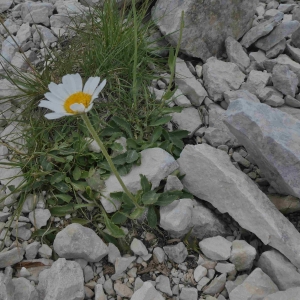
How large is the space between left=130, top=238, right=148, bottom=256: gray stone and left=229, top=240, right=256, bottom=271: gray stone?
408mm

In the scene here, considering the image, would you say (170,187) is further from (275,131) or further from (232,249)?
(275,131)

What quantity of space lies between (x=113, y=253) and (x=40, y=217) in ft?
1.37

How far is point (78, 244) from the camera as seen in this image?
211 centimetres

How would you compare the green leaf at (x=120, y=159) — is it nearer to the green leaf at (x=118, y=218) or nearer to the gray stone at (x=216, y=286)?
the green leaf at (x=118, y=218)

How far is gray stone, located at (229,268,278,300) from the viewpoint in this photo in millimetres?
2000

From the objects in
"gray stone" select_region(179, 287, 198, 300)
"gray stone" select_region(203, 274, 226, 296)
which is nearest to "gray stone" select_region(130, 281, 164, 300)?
"gray stone" select_region(179, 287, 198, 300)

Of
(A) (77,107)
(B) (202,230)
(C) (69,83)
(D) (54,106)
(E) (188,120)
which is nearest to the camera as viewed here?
(A) (77,107)

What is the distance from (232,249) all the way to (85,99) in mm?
1003

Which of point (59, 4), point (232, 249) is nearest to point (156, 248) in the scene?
point (232, 249)

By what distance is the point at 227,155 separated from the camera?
8.26ft

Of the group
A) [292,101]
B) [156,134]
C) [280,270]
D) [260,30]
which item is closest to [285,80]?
[292,101]

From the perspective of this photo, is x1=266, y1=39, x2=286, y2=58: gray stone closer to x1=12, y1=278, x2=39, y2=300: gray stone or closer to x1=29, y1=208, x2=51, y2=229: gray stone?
x1=29, y1=208, x2=51, y2=229: gray stone

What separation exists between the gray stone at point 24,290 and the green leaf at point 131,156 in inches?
30.7

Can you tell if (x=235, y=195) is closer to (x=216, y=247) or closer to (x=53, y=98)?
(x=216, y=247)
